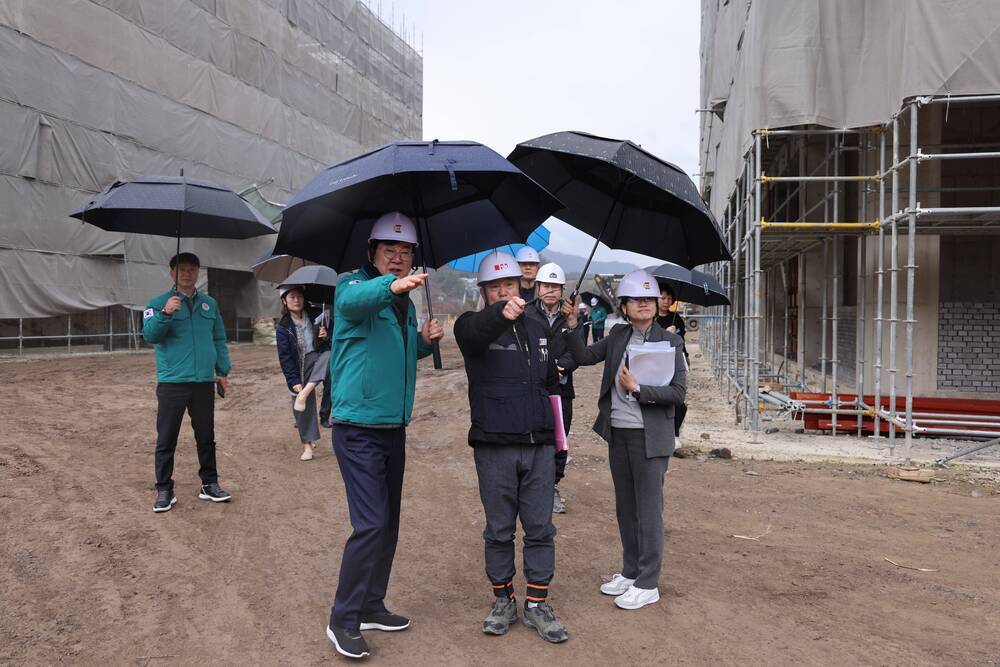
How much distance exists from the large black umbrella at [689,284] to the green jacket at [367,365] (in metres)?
3.56

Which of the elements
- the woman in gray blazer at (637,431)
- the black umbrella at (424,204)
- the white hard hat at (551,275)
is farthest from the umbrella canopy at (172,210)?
the woman in gray blazer at (637,431)

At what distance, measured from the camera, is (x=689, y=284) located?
711 centimetres

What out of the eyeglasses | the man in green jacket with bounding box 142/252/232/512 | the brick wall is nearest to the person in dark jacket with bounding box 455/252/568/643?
the eyeglasses

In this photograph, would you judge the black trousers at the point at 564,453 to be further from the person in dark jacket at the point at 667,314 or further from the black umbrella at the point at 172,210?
the black umbrella at the point at 172,210

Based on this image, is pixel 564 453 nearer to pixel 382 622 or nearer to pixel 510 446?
pixel 510 446

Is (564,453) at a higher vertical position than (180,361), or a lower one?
lower

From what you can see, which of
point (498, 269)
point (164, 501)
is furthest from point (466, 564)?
point (164, 501)

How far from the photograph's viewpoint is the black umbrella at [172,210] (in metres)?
5.41

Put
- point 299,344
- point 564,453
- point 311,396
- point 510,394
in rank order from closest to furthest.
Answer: point 510,394 < point 564,453 < point 299,344 < point 311,396

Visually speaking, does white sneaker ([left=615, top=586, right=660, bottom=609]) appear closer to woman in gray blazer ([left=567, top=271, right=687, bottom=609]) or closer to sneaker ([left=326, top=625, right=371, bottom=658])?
woman in gray blazer ([left=567, top=271, right=687, bottom=609])

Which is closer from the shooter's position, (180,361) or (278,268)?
(180,361)

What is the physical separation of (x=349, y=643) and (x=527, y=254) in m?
3.17

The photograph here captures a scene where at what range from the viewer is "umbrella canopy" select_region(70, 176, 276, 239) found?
541 cm

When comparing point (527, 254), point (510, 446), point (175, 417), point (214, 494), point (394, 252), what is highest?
point (527, 254)
